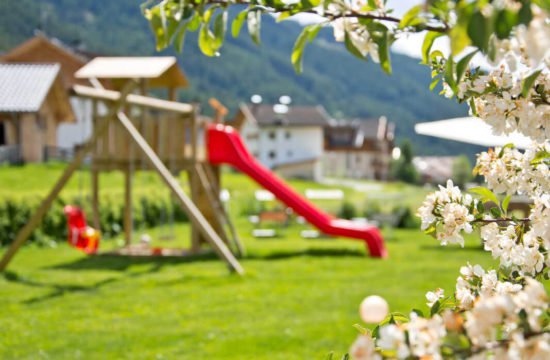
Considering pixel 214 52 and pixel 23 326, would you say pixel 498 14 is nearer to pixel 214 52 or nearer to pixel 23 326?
pixel 214 52

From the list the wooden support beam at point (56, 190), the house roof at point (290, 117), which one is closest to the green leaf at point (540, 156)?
the wooden support beam at point (56, 190)

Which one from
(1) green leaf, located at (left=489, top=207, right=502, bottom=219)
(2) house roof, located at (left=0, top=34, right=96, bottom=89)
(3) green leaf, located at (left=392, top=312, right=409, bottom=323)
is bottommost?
(3) green leaf, located at (left=392, top=312, right=409, bottom=323)

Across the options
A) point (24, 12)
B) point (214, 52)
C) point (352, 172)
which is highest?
point (24, 12)

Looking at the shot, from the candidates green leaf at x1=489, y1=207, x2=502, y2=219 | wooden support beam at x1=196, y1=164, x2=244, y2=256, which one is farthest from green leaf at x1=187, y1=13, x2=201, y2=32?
wooden support beam at x1=196, y1=164, x2=244, y2=256

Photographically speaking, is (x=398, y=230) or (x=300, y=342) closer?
(x=300, y=342)

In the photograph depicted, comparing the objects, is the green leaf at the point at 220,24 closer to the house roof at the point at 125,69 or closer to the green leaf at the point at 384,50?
the green leaf at the point at 384,50

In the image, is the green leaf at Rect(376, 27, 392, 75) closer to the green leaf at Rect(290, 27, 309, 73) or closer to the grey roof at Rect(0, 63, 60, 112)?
the green leaf at Rect(290, 27, 309, 73)

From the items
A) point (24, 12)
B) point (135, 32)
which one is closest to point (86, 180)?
point (24, 12)

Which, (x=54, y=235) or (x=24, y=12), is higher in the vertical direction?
(x=24, y=12)

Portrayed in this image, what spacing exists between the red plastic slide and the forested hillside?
64198mm

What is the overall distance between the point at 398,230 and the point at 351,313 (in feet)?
43.9

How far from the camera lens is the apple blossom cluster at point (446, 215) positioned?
82.5 inches

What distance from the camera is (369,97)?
469ft

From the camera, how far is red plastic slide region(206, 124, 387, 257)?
1304 cm
